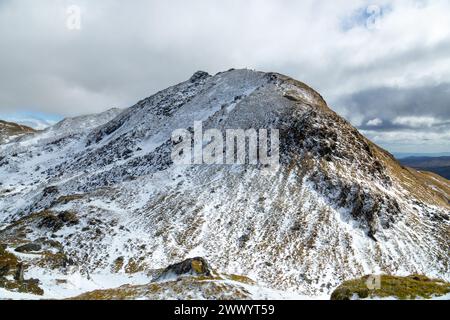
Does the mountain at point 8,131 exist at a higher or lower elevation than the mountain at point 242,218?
higher

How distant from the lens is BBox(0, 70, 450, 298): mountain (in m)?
37.2

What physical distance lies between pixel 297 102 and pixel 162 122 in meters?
33.3

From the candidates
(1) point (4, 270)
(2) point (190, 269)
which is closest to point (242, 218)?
(2) point (190, 269)

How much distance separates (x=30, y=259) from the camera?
120 feet

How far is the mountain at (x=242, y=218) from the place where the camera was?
37219 mm

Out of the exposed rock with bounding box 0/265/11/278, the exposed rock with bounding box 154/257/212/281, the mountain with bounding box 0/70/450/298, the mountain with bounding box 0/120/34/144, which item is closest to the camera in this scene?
the exposed rock with bounding box 154/257/212/281

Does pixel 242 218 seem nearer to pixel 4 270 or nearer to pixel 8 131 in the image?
pixel 4 270

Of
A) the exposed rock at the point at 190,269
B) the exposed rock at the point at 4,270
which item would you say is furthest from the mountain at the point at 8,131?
the exposed rock at the point at 190,269

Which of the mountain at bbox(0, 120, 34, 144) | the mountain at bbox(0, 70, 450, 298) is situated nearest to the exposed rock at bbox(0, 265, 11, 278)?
the mountain at bbox(0, 70, 450, 298)

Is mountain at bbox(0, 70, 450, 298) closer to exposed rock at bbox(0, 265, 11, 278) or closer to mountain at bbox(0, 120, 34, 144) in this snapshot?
exposed rock at bbox(0, 265, 11, 278)

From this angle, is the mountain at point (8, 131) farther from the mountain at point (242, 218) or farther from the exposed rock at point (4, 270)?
the exposed rock at point (4, 270)
